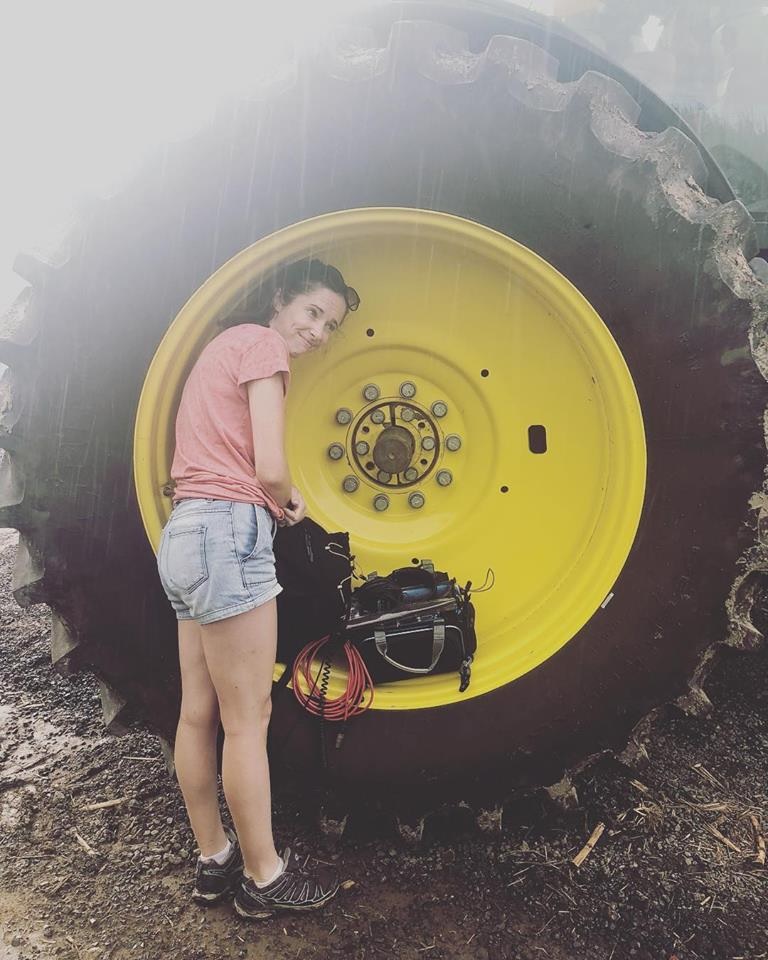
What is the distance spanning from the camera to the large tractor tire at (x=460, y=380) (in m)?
1.79

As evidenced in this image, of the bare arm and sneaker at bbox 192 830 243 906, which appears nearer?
the bare arm

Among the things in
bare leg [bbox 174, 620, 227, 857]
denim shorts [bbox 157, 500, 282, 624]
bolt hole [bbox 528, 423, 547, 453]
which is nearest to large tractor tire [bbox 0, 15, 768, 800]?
bolt hole [bbox 528, 423, 547, 453]

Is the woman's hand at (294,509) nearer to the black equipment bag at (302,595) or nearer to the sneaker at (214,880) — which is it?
the black equipment bag at (302,595)

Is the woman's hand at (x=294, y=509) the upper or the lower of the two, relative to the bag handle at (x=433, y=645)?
upper

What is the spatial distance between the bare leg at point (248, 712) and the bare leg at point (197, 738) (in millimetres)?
95

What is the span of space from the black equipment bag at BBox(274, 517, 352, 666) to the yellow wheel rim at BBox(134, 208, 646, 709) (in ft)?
0.44

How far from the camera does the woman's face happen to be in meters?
1.86

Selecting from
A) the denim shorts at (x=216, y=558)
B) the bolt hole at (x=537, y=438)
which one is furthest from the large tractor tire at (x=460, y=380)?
the denim shorts at (x=216, y=558)

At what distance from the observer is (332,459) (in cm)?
213

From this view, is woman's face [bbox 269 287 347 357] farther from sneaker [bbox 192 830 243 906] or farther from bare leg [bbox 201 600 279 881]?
sneaker [bbox 192 830 243 906]

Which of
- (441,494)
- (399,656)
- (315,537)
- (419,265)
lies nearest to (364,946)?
(399,656)

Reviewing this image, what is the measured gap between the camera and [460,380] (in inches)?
82.9

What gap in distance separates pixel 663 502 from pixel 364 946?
4.16ft

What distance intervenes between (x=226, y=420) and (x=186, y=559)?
32 cm
